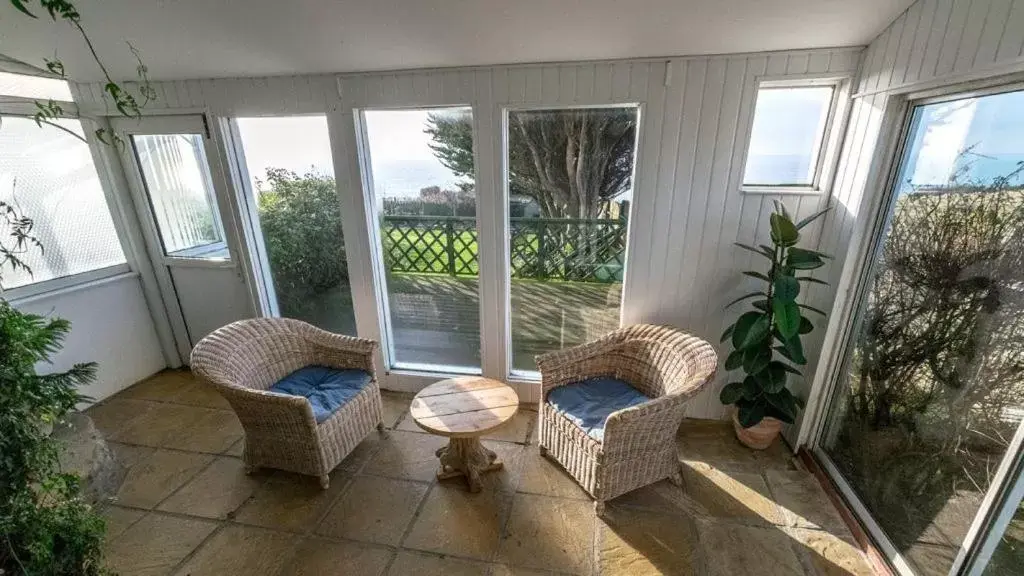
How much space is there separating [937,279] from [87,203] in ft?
16.0

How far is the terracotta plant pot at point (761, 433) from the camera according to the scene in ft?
7.23

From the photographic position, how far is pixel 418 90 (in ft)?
7.36

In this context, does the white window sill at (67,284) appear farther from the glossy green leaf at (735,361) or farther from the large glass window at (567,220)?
the glossy green leaf at (735,361)

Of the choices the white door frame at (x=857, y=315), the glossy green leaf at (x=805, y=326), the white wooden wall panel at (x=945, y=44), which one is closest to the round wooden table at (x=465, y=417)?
the glossy green leaf at (x=805, y=326)

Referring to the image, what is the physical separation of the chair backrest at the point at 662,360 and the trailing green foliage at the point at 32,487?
2180 millimetres

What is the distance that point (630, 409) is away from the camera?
1.67 meters

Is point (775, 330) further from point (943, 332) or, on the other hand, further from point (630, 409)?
point (630, 409)

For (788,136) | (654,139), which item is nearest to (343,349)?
(654,139)

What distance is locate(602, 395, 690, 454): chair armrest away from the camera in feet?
5.46

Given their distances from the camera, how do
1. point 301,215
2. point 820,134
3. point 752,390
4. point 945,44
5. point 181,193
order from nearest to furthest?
point 945,44 < point 820,134 < point 752,390 < point 301,215 < point 181,193

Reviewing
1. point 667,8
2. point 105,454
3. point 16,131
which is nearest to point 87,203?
point 16,131

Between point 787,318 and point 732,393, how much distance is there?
22.1 inches

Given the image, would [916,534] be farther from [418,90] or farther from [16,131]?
[16,131]

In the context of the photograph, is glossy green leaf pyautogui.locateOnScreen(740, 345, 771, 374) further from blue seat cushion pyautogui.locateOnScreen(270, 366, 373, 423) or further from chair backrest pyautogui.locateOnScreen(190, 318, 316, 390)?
chair backrest pyautogui.locateOnScreen(190, 318, 316, 390)
